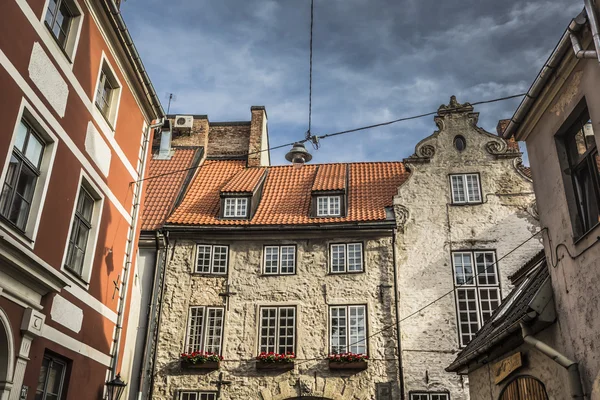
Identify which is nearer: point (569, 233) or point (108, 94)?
point (569, 233)

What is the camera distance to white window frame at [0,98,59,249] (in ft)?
23.6

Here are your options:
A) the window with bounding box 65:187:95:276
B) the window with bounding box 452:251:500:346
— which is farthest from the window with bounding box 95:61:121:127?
the window with bounding box 452:251:500:346

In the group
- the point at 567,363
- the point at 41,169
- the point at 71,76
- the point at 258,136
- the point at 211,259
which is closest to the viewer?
the point at 567,363

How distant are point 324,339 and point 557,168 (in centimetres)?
1026

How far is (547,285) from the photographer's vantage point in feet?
25.6

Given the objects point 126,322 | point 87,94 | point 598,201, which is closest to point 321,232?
point 126,322

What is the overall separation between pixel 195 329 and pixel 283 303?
2.75 m

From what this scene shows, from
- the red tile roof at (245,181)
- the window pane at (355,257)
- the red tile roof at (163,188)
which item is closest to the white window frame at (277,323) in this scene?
the window pane at (355,257)

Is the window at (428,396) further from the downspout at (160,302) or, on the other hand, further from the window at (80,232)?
the window at (80,232)

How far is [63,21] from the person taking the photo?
30.1ft

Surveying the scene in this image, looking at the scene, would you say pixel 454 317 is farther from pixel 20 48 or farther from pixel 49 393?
pixel 20 48

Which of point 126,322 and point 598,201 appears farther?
point 126,322

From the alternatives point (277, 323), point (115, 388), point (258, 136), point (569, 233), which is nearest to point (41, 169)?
point (115, 388)

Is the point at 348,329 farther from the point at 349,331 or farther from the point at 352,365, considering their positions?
the point at 352,365
